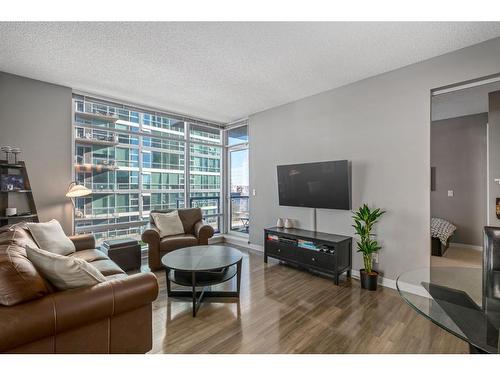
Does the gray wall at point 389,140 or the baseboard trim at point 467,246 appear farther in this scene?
the baseboard trim at point 467,246

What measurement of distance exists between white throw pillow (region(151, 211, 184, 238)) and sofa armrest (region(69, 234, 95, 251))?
95 cm

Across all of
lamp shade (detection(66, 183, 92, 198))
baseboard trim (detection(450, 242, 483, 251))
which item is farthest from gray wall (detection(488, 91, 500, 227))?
lamp shade (detection(66, 183, 92, 198))

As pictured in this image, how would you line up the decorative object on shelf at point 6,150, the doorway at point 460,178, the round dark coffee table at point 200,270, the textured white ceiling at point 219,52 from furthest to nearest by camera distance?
the doorway at point 460,178
the decorative object on shelf at point 6,150
the round dark coffee table at point 200,270
the textured white ceiling at point 219,52

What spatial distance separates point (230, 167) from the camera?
564 centimetres

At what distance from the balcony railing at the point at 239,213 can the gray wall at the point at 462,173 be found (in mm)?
3805

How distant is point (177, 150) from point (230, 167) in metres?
1.34

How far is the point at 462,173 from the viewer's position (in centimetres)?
465

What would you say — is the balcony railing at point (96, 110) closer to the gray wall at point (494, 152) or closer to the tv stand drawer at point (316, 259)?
the tv stand drawer at point (316, 259)

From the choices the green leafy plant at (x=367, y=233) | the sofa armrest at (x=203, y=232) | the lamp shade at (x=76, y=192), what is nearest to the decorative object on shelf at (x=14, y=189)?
the lamp shade at (x=76, y=192)

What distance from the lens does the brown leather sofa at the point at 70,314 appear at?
1199 mm
